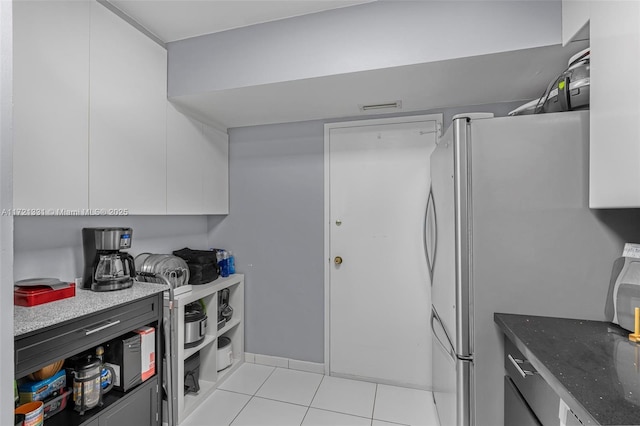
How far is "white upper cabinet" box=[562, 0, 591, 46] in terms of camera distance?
121 centimetres

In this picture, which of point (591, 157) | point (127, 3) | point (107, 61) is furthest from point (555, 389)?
point (127, 3)

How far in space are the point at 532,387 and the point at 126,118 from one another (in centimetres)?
231

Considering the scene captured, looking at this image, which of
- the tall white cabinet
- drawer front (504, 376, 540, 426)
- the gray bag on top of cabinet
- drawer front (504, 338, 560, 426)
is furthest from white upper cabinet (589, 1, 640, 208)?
the tall white cabinet

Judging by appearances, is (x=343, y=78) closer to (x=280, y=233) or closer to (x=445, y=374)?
(x=280, y=233)

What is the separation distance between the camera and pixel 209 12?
1.74 meters

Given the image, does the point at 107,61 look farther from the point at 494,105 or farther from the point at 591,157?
the point at 494,105

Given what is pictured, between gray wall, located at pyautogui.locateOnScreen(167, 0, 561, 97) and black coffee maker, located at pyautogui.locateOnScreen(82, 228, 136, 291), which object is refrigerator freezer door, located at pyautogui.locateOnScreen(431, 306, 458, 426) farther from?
black coffee maker, located at pyautogui.locateOnScreen(82, 228, 136, 291)

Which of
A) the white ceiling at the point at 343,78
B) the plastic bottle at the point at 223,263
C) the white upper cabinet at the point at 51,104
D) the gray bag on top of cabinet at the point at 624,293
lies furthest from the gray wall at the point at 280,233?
the gray bag on top of cabinet at the point at 624,293

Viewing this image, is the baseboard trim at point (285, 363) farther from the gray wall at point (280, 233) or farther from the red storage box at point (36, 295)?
the red storage box at point (36, 295)

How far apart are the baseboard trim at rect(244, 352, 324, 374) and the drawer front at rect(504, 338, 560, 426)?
171 centimetres

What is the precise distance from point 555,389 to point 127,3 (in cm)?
255

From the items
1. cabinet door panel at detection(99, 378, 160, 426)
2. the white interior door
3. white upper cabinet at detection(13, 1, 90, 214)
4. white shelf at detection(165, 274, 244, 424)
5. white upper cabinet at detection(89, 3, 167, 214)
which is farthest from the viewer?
the white interior door

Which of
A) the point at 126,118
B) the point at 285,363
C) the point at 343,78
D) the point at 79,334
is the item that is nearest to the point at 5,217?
the point at 79,334

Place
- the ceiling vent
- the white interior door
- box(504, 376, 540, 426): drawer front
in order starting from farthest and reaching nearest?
the white interior door, the ceiling vent, box(504, 376, 540, 426): drawer front
